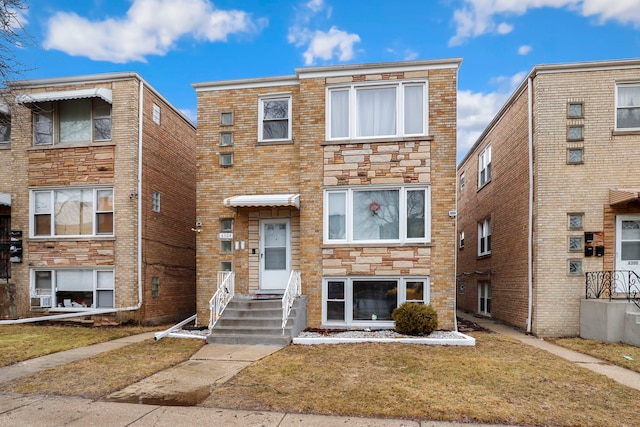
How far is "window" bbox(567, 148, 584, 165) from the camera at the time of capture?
9.70m

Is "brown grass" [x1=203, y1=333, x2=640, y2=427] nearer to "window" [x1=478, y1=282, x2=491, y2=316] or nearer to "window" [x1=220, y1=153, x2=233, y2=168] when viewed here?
"window" [x1=220, y1=153, x2=233, y2=168]

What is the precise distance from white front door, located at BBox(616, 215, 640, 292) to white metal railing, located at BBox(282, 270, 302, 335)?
767 centimetres

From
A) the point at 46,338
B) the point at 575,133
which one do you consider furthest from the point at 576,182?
the point at 46,338

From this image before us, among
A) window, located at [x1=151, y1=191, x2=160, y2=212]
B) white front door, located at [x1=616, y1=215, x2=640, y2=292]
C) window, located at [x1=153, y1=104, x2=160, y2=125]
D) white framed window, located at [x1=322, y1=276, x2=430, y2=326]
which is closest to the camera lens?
white front door, located at [x1=616, y1=215, x2=640, y2=292]

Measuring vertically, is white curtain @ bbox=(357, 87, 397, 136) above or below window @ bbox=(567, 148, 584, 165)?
A: above

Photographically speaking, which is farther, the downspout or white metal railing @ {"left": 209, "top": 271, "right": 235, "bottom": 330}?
the downspout

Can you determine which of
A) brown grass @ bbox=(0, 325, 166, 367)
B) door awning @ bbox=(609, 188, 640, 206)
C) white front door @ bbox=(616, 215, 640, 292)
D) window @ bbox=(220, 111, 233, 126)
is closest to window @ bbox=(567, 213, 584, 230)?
door awning @ bbox=(609, 188, 640, 206)

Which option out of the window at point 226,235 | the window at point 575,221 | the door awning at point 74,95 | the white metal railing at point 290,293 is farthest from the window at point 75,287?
the window at point 575,221

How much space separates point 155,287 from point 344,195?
6.44 metres

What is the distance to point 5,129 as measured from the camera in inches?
483

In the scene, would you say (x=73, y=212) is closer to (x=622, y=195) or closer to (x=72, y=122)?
(x=72, y=122)

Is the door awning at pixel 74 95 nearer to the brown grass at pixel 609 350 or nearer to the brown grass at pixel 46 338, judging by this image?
the brown grass at pixel 46 338

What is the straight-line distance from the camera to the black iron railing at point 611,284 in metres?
9.34

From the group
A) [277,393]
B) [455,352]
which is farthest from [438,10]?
[277,393]
